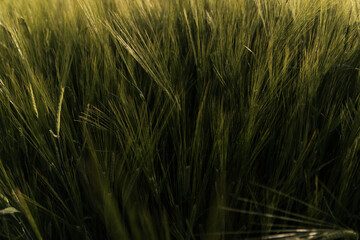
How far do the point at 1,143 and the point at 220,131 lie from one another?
42cm

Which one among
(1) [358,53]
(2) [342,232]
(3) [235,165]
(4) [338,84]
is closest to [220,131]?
(3) [235,165]

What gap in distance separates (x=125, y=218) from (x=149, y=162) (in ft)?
0.40

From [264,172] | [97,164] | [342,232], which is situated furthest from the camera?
[264,172]

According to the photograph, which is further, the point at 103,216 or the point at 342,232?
the point at 103,216

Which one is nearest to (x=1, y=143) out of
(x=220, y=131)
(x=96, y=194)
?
(x=96, y=194)

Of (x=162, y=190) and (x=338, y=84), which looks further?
(x=338, y=84)

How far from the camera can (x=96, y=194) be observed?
0.60m

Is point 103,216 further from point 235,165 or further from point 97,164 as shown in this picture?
point 235,165

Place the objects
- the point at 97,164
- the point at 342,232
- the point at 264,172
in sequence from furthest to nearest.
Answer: the point at 264,172 < the point at 97,164 < the point at 342,232

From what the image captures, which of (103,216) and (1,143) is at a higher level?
(1,143)

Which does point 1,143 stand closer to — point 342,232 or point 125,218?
point 125,218

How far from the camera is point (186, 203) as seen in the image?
24.2 inches

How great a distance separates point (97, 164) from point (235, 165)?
236mm

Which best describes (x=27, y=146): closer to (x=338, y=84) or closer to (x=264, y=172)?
(x=264, y=172)
